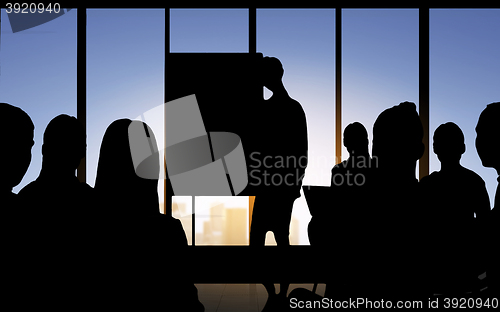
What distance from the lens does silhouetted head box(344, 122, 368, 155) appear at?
9.02ft

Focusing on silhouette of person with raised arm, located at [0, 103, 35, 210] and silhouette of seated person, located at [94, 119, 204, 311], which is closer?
silhouette of person with raised arm, located at [0, 103, 35, 210]

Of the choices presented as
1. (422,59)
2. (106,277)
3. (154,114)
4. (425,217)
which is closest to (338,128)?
(422,59)

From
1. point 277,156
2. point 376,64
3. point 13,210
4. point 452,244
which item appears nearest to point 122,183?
point 13,210

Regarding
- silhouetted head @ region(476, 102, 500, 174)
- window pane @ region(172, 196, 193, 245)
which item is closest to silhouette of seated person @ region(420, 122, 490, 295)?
silhouetted head @ region(476, 102, 500, 174)

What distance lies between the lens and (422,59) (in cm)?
445

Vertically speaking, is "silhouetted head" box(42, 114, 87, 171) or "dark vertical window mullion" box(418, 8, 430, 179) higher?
"dark vertical window mullion" box(418, 8, 430, 179)

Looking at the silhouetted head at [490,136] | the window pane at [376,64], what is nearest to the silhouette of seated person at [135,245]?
the silhouetted head at [490,136]

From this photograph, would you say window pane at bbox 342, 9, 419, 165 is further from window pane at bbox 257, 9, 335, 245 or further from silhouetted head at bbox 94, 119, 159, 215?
silhouetted head at bbox 94, 119, 159, 215

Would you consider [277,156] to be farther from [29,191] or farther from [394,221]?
[29,191]

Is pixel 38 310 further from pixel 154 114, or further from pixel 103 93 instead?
pixel 103 93

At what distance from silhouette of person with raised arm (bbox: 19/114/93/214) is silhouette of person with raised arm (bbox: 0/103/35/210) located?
1.4 inches

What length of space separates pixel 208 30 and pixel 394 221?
386cm

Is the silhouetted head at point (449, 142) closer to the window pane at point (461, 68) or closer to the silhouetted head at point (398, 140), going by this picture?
the silhouetted head at point (398, 140)

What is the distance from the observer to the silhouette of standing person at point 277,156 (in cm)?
277
